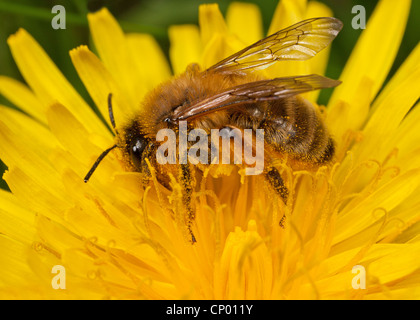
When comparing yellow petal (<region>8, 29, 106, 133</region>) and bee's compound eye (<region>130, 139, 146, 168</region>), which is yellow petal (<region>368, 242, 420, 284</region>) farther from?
yellow petal (<region>8, 29, 106, 133</region>)

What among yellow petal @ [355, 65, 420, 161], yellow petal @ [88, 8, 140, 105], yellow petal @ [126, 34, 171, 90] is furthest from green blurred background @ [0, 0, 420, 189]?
yellow petal @ [355, 65, 420, 161]

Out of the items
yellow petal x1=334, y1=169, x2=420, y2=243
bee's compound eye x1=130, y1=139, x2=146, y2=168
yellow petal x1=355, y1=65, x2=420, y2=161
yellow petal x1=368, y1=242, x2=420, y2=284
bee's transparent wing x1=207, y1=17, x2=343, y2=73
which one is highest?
bee's transparent wing x1=207, y1=17, x2=343, y2=73

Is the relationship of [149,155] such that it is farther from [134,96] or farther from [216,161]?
[134,96]

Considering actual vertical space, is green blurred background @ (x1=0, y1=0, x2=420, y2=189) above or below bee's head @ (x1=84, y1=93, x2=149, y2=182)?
above

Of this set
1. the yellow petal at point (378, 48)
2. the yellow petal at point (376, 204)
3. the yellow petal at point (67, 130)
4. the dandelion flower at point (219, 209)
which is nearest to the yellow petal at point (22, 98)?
the dandelion flower at point (219, 209)

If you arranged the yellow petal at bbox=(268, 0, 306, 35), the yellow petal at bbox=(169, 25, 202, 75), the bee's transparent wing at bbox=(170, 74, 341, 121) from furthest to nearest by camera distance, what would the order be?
1. the yellow petal at bbox=(169, 25, 202, 75)
2. the yellow petal at bbox=(268, 0, 306, 35)
3. the bee's transparent wing at bbox=(170, 74, 341, 121)

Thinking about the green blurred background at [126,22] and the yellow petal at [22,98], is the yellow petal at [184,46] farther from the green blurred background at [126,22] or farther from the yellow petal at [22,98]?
the yellow petal at [22,98]
